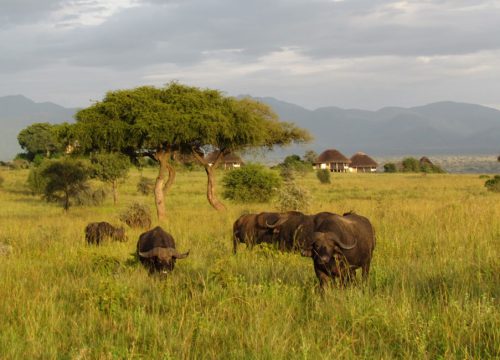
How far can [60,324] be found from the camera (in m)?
5.89

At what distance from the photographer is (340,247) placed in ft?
22.6

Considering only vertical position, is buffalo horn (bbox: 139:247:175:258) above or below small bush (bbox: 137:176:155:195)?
above

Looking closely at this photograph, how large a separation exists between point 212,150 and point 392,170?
3177 inches

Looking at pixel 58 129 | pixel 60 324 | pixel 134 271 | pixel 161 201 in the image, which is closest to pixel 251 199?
pixel 161 201

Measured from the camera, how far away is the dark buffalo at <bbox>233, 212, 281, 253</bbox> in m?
12.0

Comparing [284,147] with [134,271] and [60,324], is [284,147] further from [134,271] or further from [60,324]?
[60,324]

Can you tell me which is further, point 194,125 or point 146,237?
point 194,125

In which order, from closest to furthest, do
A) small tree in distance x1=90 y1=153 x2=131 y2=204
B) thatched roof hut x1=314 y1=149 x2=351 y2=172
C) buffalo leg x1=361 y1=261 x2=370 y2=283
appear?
buffalo leg x1=361 y1=261 x2=370 y2=283 → small tree in distance x1=90 y1=153 x2=131 y2=204 → thatched roof hut x1=314 y1=149 x2=351 y2=172

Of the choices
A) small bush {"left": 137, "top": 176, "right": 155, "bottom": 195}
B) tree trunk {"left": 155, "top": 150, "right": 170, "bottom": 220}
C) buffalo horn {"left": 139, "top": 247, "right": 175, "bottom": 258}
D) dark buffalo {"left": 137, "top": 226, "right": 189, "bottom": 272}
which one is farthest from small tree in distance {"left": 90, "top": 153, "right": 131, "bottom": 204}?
buffalo horn {"left": 139, "top": 247, "right": 175, "bottom": 258}

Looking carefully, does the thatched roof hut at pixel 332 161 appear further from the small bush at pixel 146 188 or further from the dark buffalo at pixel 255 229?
the dark buffalo at pixel 255 229

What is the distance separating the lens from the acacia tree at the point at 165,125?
22062mm

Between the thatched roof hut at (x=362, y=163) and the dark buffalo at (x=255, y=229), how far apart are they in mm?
110765

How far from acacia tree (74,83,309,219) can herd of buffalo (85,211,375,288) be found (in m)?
8.54

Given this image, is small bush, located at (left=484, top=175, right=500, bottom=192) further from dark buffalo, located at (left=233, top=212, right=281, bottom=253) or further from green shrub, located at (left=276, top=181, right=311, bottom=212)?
dark buffalo, located at (left=233, top=212, right=281, bottom=253)
